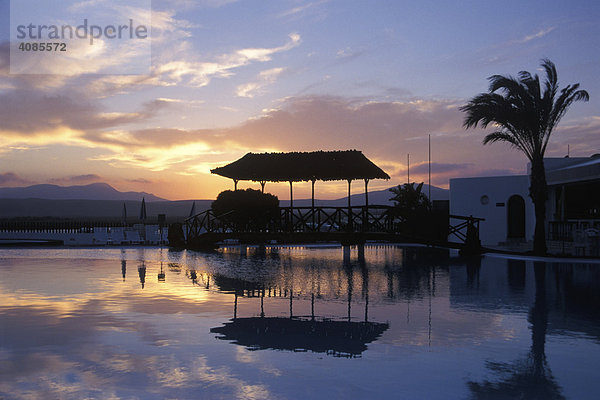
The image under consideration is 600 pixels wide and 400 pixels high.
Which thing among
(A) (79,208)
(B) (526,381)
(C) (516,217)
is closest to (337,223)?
(C) (516,217)

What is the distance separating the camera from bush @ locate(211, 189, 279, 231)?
92.0ft

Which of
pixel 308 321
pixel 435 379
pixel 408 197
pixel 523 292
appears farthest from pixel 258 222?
pixel 435 379

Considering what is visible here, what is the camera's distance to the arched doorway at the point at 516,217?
3091cm

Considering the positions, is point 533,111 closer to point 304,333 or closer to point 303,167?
point 303,167

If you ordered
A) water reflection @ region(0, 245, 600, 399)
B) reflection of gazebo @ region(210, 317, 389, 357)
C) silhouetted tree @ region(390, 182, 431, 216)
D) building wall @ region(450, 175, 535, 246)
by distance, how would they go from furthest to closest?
silhouetted tree @ region(390, 182, 431, 216), building wall @ region(450, 175, 535, 246), reflection of gazebo @ region(210, 317, 389, 357), water reflection @ region(0, 245, 600, 399)

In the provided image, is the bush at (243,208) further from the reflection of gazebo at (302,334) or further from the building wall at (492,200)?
the reflection of gazebo at (302,334)

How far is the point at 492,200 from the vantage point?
31125 millimetres

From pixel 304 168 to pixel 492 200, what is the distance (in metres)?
10.6

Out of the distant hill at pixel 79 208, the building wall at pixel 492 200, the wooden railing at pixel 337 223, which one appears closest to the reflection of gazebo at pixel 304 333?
the wooden railing at pixel 337 223

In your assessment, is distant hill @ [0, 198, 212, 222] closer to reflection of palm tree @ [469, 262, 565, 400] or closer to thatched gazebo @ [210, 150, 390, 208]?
thatched gazebo @ [210, 150, 390, 208]

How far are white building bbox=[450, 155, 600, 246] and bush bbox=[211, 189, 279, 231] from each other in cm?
1081

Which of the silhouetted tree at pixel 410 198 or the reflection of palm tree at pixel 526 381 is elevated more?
the silhouetted tree at pixel 410 198

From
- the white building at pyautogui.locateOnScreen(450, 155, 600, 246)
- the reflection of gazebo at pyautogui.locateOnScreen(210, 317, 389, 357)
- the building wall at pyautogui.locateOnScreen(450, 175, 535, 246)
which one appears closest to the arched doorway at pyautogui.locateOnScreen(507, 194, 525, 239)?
the white building at pyautogui.locateOnScreen(450, 155, 600, 246)

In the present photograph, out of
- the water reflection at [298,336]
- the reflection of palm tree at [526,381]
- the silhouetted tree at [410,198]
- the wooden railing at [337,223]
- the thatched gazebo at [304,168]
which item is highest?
the thatched gazebo at [304,168]
